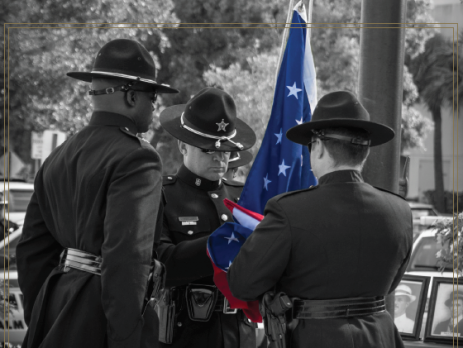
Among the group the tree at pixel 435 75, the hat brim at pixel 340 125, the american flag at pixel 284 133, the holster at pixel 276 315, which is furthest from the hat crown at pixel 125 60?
the tree at pixel 435 75

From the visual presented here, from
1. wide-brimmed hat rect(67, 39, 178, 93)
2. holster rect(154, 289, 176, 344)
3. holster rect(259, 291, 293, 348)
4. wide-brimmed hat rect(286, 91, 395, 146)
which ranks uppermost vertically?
wide-brimmed hat rect(67, 39, 178, 93)

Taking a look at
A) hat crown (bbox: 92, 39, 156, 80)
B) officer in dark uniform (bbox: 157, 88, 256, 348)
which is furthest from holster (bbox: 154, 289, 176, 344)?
hat crown (bbox: 92, 39, 156, 80)

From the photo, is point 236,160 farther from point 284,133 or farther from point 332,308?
point 332,308

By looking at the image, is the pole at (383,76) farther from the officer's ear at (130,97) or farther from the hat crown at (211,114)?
→ the officer's ear at (130,97)

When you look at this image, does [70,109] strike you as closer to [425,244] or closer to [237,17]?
[425,244]

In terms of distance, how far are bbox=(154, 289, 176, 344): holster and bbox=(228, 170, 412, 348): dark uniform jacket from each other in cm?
86

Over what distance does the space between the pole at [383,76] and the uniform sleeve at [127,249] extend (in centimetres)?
154

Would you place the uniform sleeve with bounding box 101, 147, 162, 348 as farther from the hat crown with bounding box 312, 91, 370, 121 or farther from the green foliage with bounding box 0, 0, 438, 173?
the green foliage with bounding box 0, 0, 438, 173

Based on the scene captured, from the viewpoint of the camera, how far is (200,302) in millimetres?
3615

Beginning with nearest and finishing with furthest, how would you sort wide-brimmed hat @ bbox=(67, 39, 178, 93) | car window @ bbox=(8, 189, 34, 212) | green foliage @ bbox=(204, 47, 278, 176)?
1. wide-brimmed hat @ bbox=(67, 39, 178, 93)
2. car window @ bbox=(8, 189, 34, 212)
3. green foliage @ bbox=(204, 47, 278, 176)

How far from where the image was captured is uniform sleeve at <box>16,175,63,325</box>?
10.9 feet

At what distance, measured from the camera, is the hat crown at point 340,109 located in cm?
294

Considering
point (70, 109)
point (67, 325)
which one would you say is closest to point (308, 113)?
point (67, 325)

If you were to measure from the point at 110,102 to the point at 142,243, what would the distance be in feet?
2.50
